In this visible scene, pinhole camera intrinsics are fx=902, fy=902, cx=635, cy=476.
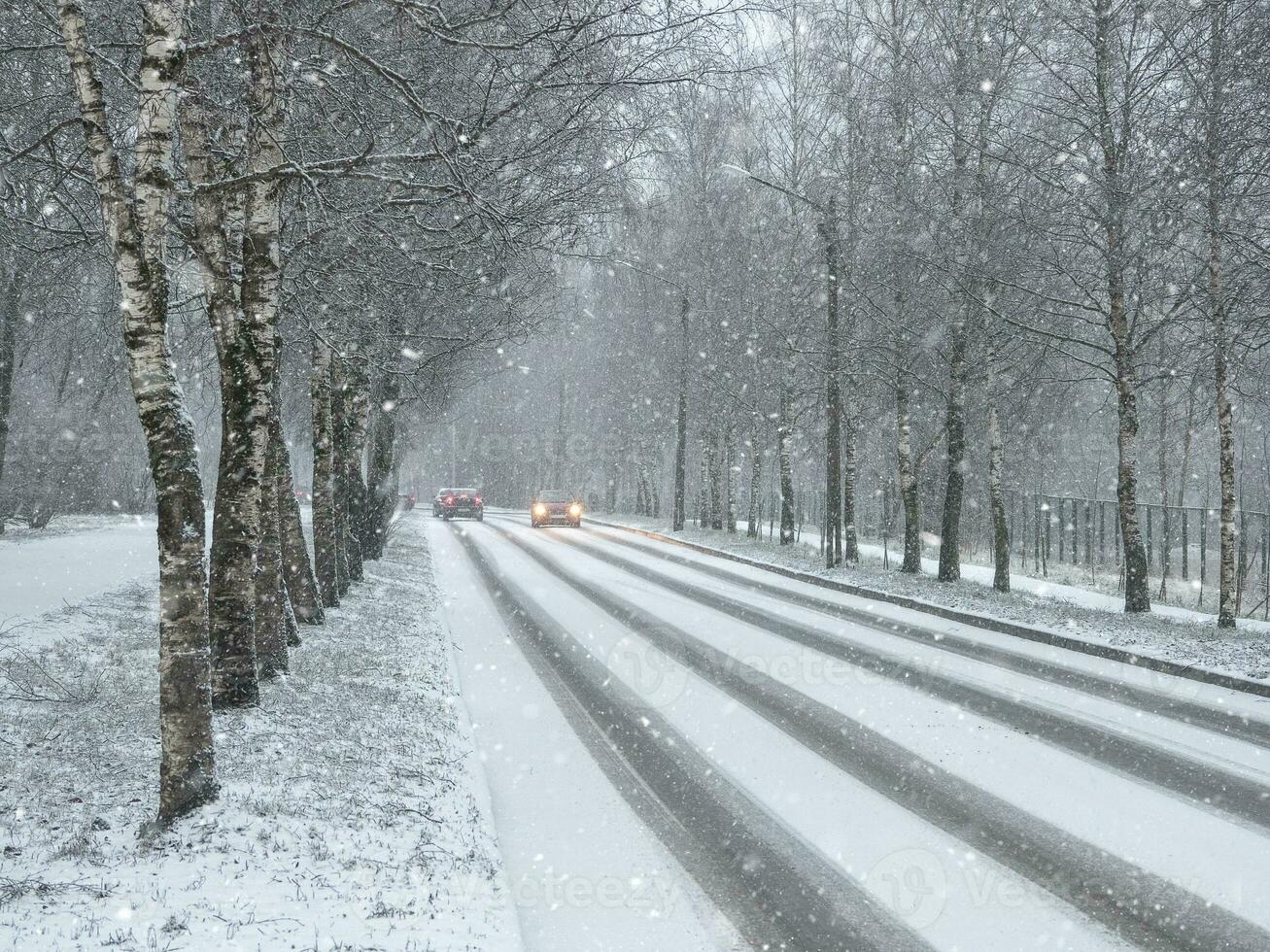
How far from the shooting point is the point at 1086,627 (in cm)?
1252

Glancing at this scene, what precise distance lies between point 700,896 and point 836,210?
17.9m

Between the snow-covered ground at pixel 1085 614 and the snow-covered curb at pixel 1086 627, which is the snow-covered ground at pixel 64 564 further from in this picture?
the snow-covered ground at pixel 1085 614

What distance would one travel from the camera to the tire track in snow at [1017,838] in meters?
4.32

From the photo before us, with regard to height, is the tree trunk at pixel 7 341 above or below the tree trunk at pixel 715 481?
above

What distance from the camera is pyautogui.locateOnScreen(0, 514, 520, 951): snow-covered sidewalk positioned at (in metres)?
3.99

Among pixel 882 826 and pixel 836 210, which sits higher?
pixel 836 210

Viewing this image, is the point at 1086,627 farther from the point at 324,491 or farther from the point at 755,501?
the point at 755,501

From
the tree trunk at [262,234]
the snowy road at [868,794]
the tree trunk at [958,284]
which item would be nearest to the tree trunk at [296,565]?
the snowy road at [868,794]

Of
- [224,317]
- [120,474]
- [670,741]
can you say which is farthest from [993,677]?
[120,474]

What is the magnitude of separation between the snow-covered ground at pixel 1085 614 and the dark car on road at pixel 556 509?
16630 millimetres

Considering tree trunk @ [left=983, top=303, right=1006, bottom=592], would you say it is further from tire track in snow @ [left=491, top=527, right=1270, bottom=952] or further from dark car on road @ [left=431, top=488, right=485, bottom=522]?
dark car on road @ [left=431, top=488, right=485, bottom=522]

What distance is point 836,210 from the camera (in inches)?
793

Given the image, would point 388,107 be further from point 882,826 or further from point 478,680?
point 882,826

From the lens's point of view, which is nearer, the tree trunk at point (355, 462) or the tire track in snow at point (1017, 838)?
the tire track in snow at point (1017, 838)
